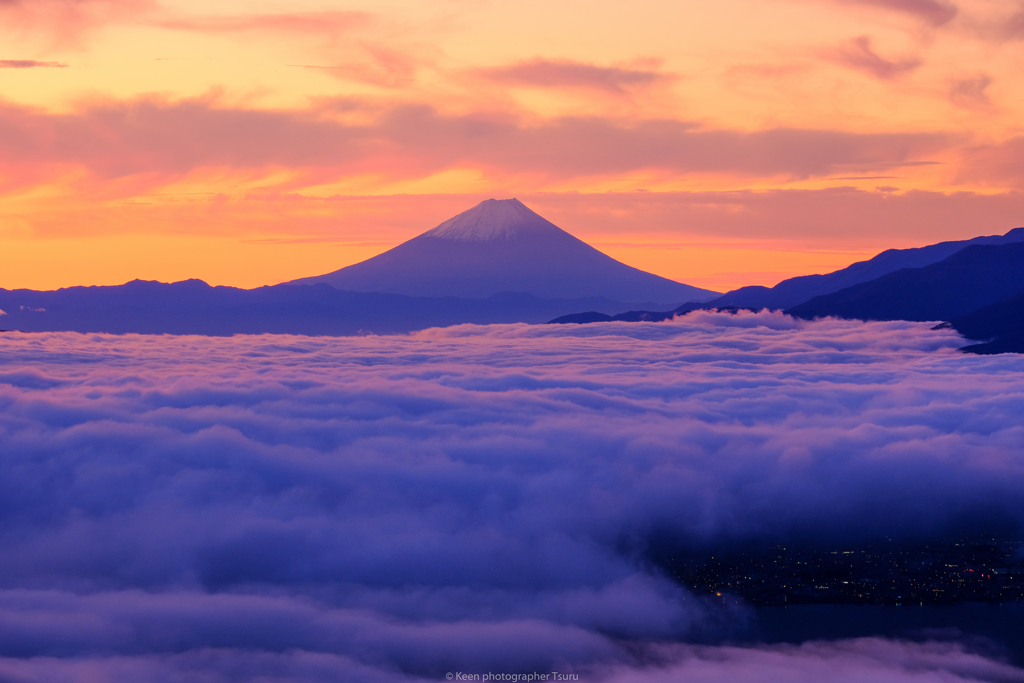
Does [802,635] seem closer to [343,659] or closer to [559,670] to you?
[559,670]

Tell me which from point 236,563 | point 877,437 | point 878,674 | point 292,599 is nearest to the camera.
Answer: point 878,674

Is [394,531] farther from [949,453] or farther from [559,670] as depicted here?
[949,453]

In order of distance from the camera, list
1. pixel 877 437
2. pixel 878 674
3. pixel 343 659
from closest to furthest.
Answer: pixel 878 674, pixel 343 659, pixel 877 437

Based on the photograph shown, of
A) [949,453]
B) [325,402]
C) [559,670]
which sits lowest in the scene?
[559,670]

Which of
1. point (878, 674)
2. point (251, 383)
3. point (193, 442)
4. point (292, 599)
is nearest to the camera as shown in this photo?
point (878, 674)

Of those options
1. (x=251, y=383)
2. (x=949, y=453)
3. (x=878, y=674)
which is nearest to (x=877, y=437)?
(x=949, y=453)

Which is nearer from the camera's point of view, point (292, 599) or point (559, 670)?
point (559, 670)

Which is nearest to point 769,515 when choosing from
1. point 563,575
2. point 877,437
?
point 877,437

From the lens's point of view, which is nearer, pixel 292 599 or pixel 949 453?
pixel 292 599

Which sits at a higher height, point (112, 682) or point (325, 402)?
point (325, 402)
